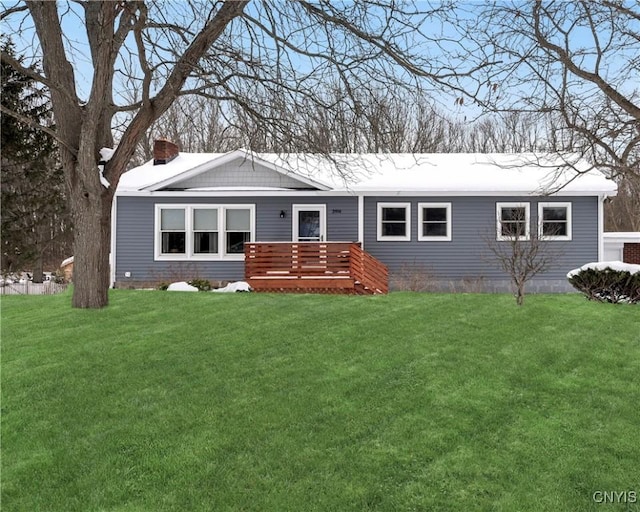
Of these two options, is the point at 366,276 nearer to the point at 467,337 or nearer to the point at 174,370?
the point at 467,337

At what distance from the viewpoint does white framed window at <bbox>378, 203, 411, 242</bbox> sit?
1730 cm

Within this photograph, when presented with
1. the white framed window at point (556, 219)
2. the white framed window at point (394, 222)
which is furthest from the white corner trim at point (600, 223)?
the white framed window at point (394, 222)

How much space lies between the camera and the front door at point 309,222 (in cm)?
1708

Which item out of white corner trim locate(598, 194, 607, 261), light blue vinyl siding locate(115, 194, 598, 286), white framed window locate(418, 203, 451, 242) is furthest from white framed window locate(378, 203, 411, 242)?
white corner trim locate(598, 194, 607, 261)

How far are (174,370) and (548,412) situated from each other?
12.7ft

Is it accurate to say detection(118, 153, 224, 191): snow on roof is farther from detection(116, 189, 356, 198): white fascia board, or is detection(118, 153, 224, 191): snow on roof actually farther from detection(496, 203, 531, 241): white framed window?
detection(496, 203, 531, 241): white framed window

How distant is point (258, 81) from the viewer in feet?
27.6

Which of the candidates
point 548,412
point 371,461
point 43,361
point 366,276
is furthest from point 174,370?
point 366,276

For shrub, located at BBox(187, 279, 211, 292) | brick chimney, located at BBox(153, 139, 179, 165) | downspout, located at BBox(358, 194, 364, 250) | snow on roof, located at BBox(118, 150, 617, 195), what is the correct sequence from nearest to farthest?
shrub, located at BBox(187, 279, 211, 292), snow on roof, located at BBox(118, 150, 617, 195), downspout, located at BBox(358, 194, 364, 250), brick chimney, located at BBox(153, 139, 179, 165)

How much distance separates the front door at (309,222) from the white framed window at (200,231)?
4.70ft

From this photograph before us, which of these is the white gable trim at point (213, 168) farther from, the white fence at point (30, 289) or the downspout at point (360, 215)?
the white fence at point (30, 289)

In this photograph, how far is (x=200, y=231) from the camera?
1717 cm

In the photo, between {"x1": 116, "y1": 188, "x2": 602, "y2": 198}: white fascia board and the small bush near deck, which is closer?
the small bush near deck

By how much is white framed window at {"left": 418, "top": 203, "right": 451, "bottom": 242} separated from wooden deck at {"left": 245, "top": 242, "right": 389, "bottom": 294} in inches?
116
